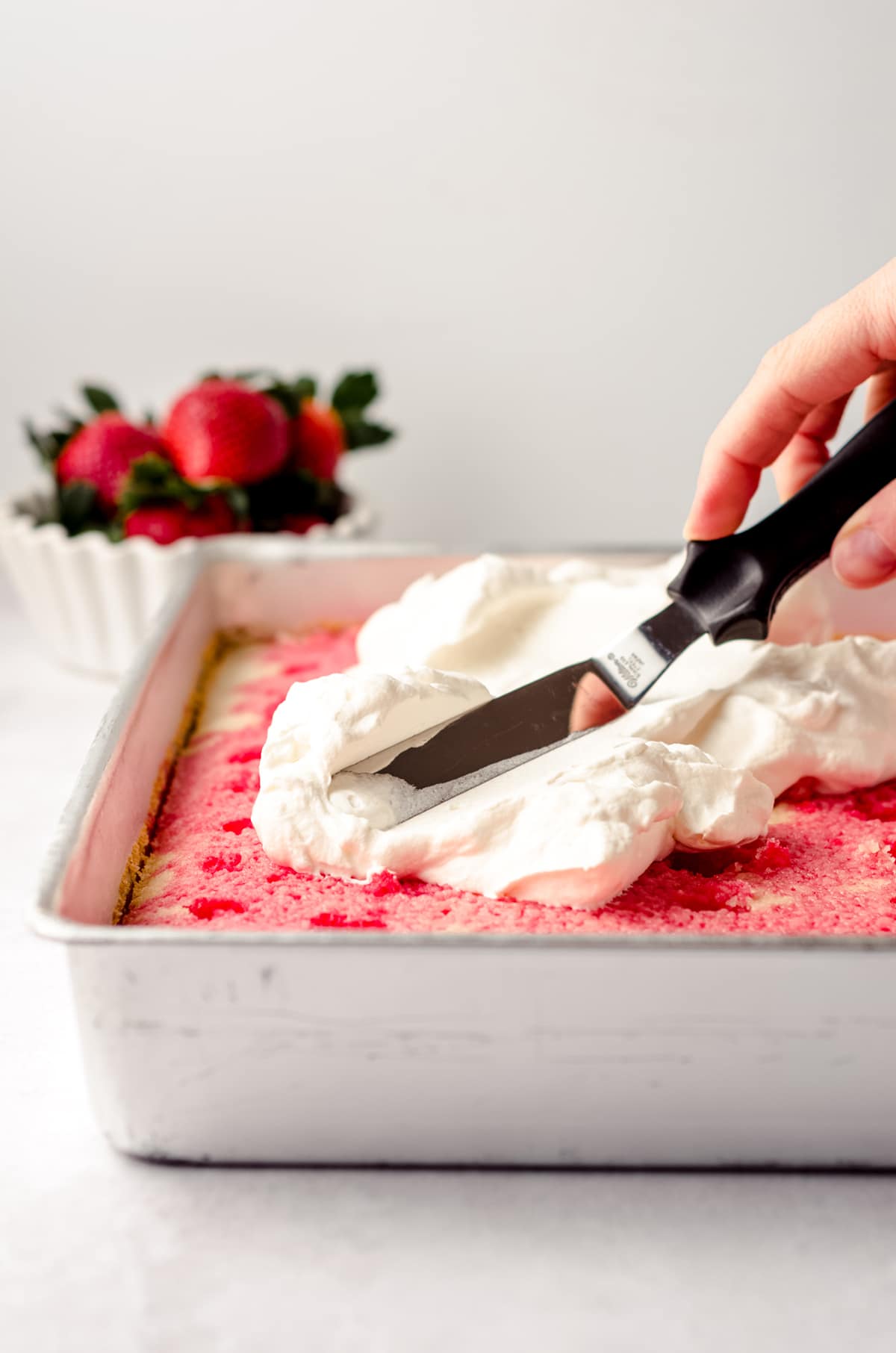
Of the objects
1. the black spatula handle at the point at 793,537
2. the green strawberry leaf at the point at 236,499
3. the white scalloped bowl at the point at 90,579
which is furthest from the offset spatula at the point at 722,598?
the green strawberry leaf at the point at 236,499

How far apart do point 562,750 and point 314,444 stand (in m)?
0.96

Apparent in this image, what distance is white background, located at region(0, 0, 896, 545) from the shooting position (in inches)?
83.7

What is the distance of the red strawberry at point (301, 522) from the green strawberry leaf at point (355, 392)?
9.0 inches

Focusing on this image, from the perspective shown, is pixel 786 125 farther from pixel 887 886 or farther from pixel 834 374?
pixel 887 886

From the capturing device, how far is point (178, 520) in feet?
5.59

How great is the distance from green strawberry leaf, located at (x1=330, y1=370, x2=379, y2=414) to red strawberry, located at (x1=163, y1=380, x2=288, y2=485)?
215mm

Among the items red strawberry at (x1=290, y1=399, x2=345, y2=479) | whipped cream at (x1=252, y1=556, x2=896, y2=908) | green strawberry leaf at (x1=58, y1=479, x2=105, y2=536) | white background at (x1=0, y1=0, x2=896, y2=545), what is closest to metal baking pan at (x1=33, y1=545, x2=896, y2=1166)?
whipped cream at (x1=252, y1=556, x2=896, y2=908)

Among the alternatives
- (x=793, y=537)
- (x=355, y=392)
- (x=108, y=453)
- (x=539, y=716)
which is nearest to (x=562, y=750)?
(x=539, y=716)

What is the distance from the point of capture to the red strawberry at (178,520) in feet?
5.57

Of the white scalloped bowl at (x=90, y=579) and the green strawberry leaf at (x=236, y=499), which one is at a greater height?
the green strawberry leaf at (x=236, y=499)

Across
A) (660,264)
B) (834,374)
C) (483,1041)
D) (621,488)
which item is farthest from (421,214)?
(483,1041)

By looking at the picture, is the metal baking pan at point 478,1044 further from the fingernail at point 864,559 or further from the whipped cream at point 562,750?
the fingernail at point 864,559

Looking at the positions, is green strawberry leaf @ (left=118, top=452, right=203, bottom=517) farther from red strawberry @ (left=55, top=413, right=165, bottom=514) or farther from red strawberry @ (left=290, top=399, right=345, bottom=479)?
red strawberry @ (left=290, top=399, right=345, bottom=479)

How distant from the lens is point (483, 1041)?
32.0 inches
